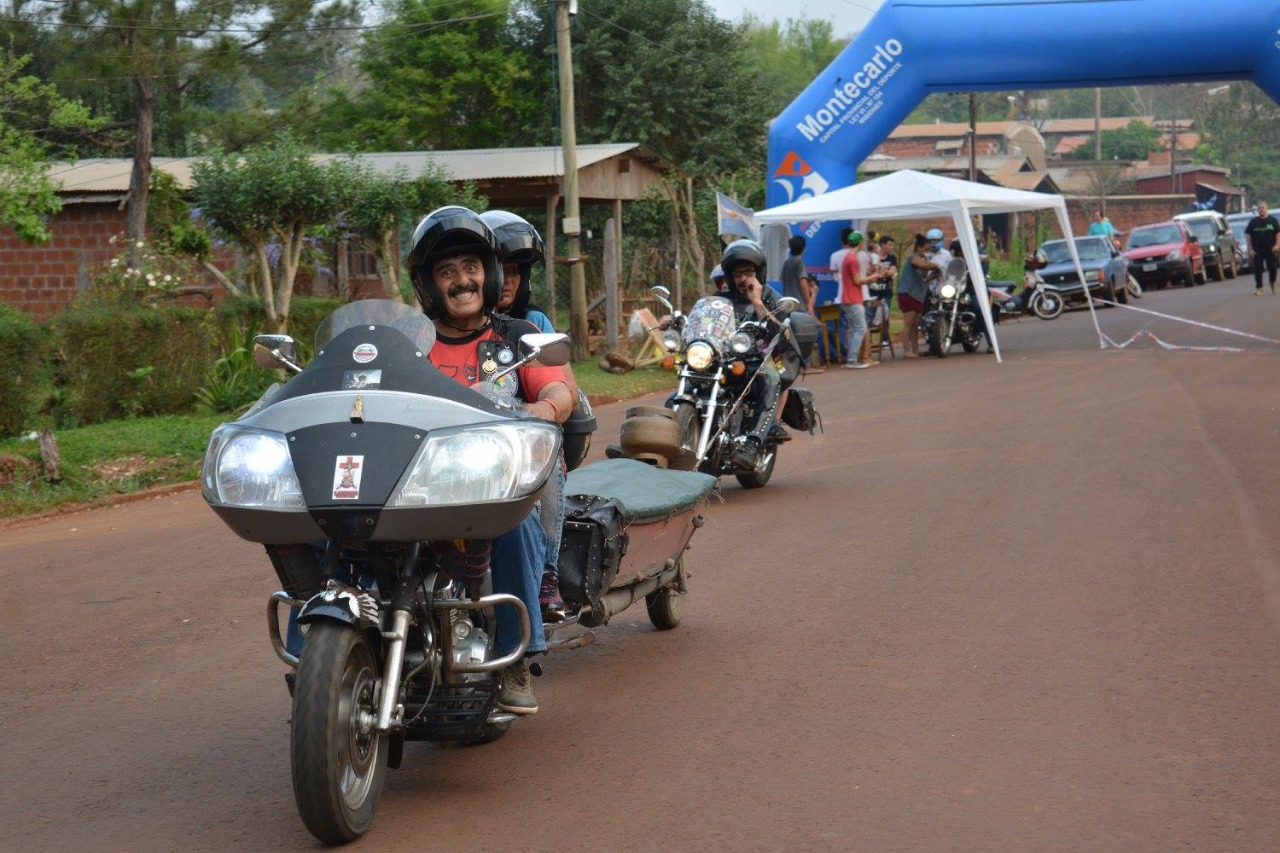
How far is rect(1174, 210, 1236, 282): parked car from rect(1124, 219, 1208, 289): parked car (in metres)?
1.11

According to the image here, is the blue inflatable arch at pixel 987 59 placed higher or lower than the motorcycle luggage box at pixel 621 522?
higher

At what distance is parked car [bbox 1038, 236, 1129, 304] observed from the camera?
36.4 m

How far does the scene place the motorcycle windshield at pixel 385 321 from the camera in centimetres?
494

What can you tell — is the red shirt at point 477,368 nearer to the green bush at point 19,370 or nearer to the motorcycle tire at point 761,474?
the motorcycle tire at point 761,474

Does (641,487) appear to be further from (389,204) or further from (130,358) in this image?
(389,204)

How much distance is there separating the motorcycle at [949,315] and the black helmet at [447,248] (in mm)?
19472

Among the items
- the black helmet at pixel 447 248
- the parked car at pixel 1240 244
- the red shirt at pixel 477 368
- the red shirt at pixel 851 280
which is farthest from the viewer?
the parked car at pixel 1240 244

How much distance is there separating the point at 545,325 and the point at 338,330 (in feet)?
4.28

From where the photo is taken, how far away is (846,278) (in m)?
23.1

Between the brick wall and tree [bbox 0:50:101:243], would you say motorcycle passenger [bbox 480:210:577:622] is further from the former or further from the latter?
the brick wall

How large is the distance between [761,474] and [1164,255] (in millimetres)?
34921

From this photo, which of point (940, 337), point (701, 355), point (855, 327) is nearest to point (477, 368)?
point (701, 355)

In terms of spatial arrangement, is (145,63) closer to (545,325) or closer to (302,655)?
(545,325)

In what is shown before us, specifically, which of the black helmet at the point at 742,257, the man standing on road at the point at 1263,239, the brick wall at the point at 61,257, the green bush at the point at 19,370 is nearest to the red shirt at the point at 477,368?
the black helmet at the point at 742,257
